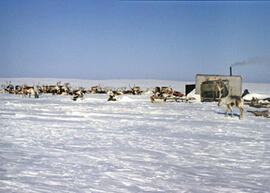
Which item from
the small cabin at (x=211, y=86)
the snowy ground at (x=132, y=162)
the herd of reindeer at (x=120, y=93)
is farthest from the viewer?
the small cabin at (x=211, y=86)

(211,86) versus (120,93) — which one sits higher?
(211,86)

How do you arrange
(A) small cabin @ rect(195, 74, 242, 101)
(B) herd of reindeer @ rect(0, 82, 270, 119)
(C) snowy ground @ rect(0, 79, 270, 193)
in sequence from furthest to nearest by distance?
(A) small cabin @ rect(195, 74, 242, 101) → (B) herd of reindeer @ rect(0, 82, 270, 119) → (C) snowy ground @ rect(0, 79, 270, 193)

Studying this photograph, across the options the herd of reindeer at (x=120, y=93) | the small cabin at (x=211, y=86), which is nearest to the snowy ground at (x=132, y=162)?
the herd of reindeer at (x=120, y=93)

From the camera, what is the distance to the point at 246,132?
9.73m

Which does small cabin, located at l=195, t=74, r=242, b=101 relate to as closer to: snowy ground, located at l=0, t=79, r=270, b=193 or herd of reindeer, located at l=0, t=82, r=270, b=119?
herd of reindeer, located at l=0, t=82, r=270, b=119

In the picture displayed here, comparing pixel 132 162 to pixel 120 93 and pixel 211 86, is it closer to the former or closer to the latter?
pixel 211 86

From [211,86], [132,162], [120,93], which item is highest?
[211,86]

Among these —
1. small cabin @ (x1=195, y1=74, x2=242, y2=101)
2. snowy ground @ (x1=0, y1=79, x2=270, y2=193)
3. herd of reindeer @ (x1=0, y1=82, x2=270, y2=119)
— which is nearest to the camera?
snowy ground @ (x1=0, y1=79, x2=270, y2=193)

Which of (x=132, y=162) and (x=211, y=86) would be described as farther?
(x=211, y=86)

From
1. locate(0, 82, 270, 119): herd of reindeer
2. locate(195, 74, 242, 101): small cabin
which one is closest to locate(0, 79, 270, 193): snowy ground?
locate(0, 82, 270, 119): herd of reindeer

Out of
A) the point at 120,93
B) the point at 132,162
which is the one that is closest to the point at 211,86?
the point at 120,93

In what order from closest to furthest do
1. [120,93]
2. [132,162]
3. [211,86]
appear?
[132,162], [211,86], [120,93]

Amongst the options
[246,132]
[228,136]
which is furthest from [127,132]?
[246,132]

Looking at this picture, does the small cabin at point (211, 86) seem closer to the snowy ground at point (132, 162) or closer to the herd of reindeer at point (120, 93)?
the herd of reindeer at point (120, 93)
